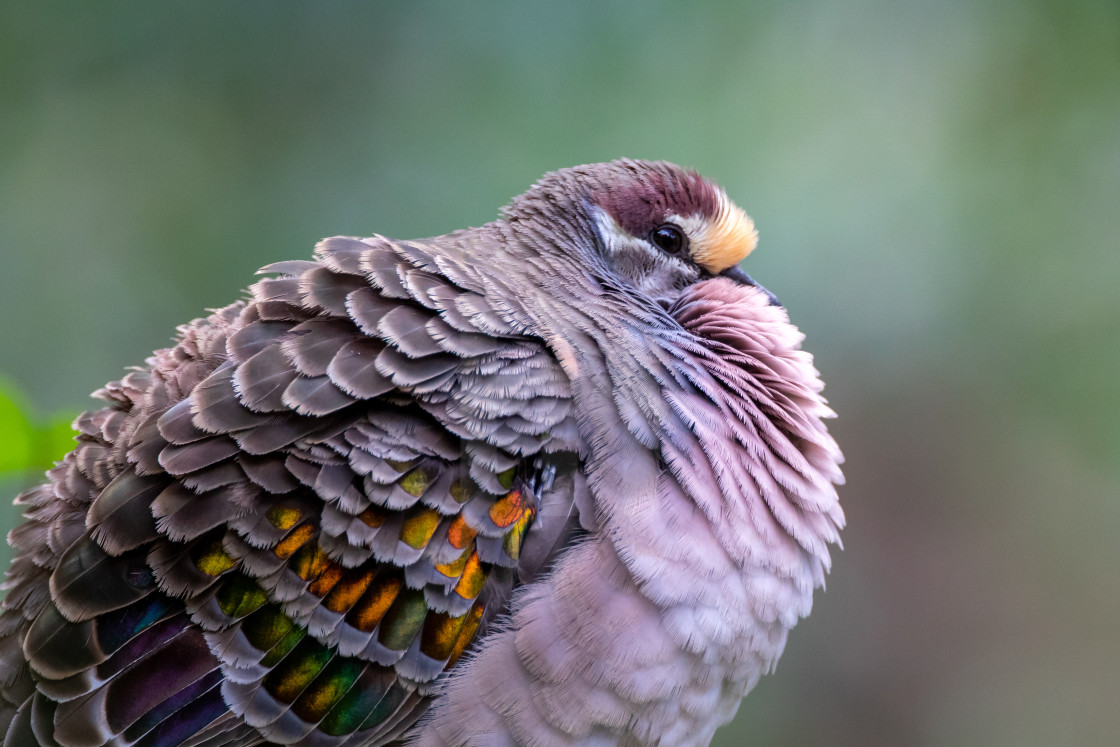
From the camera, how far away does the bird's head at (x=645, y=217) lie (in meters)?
1.95

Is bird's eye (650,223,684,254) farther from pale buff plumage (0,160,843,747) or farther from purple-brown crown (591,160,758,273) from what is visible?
pale buff plumage (0,160,843,747)

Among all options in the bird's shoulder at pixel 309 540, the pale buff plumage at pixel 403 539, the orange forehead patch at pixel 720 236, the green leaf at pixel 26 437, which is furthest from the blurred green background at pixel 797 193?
the bird's shoulder at pixel 309 540

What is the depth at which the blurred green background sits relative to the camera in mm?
3072

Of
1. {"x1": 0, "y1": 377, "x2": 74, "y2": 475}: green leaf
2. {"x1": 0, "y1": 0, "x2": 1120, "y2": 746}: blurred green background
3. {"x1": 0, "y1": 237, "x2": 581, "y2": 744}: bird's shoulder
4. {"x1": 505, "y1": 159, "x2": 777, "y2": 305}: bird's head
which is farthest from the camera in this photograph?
{"x1": 0, "y1": 0, "x2": 1120, "y2": 746}: blurred green background

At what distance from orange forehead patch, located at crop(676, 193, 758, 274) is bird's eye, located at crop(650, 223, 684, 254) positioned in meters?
0.02

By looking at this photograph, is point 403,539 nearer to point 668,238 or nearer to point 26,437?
point 26,437

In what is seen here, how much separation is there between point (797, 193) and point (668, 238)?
4.27 ft

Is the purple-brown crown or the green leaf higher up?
the purple-brown crown

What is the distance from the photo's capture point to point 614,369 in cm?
150

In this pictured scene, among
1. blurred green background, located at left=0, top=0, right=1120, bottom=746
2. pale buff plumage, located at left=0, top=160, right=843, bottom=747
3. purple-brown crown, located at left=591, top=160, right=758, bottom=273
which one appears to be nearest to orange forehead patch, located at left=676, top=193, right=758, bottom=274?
Answer: purple-brown crown, located at left=591, top=160, right=758, bottom=273

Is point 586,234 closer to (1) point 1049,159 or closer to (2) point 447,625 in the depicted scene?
(2) point 447,625

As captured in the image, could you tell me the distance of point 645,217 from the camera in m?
1.96

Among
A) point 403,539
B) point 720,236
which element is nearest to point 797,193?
point 720,236

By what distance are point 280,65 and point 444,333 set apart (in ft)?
7.18
